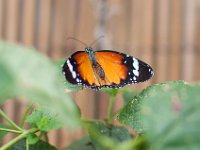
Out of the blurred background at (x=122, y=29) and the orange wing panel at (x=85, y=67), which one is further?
the blurred background at (x=122, y=29)

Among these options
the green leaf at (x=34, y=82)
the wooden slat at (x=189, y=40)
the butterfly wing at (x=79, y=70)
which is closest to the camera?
the green leaf at (x=34, y=82)

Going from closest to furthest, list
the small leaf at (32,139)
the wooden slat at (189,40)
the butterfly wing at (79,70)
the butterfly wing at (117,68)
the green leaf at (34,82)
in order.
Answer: the green leaf at (34,82), the small leaf at (32,139), the butterfly wing at (79,70), the butterfly wing at (117,68), the wooden slat at (189,40)

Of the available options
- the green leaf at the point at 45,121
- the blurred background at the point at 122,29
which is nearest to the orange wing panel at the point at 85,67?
the green leaf at the point at 45,121

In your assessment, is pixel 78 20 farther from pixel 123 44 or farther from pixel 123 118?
pixel 123 118

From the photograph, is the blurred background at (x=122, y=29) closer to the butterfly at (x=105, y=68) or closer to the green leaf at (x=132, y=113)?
the butterfly at (x=105, y=68)

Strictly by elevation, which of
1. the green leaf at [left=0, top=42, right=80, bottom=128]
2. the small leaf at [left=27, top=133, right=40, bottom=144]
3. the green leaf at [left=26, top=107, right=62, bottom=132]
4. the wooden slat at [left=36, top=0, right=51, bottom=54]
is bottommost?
the small leaf at [left=27, top=133, right=40, bottom=144]

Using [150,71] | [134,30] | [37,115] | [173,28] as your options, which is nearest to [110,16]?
[134,30]

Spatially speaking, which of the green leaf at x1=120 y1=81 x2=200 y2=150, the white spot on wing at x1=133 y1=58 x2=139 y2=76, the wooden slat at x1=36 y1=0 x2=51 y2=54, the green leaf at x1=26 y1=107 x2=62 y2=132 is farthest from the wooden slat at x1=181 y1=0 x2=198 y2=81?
the green leaf at x1=120 y1=81 x2=200 y2=150

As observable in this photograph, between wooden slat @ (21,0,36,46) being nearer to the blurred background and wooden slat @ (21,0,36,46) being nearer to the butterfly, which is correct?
the blurred background
